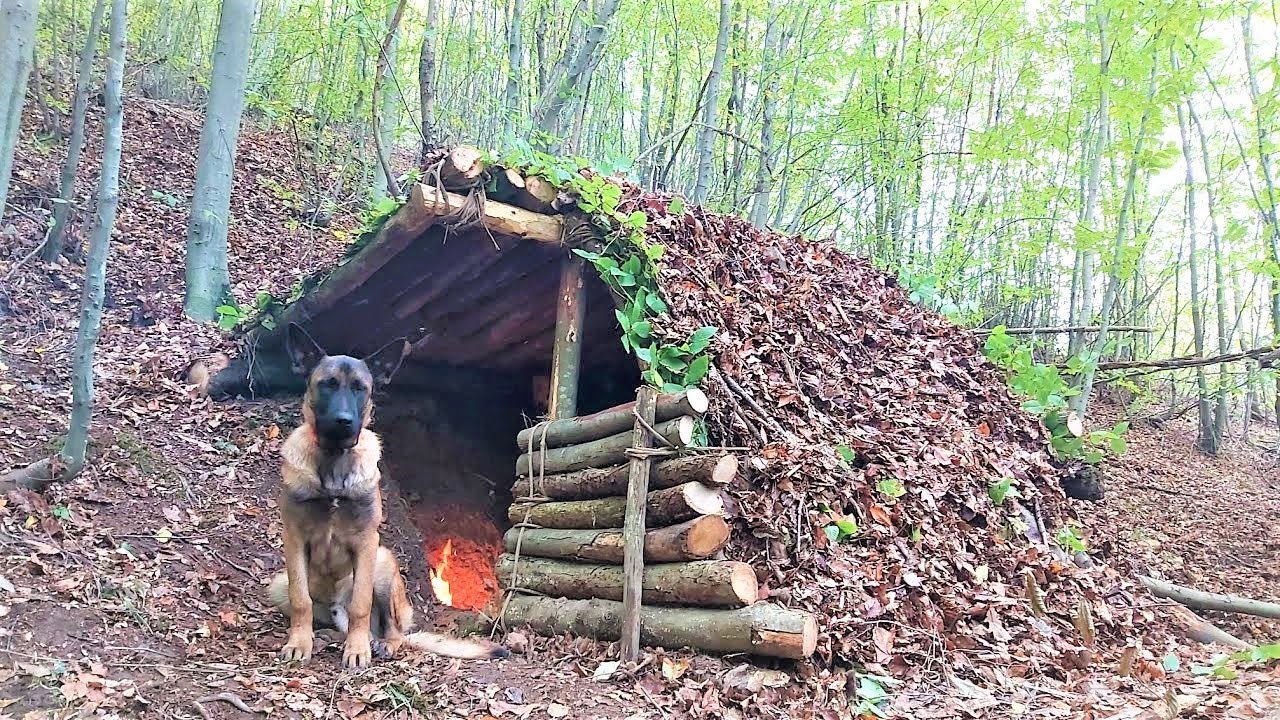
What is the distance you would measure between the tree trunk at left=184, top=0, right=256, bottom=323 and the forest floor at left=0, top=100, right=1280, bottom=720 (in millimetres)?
424

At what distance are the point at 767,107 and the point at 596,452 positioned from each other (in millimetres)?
6901

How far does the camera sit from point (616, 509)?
16.5ft

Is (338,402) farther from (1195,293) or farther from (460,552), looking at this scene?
(1195,293)

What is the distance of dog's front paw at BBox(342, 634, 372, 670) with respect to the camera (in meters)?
4.46

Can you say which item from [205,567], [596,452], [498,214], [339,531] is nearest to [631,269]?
[498,214]

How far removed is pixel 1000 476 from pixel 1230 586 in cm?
403

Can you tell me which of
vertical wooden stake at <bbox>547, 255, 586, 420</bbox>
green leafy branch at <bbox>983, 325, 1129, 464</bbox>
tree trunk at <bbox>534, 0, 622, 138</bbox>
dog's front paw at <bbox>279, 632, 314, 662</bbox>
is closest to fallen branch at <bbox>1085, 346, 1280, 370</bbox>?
green leafy branch at <bbox>983, 325, 1129, 464</bbox>

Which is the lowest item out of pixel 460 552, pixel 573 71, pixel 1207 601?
pixel 460 552

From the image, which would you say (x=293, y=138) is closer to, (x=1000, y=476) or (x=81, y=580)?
(x=81, y=580)

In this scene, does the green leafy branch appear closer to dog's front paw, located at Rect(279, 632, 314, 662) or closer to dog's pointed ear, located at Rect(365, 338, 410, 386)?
dog's pointed ear, located at Rect(365, 338, 410, 386)

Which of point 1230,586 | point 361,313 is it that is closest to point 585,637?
point 361,313

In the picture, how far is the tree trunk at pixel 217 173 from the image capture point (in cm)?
891

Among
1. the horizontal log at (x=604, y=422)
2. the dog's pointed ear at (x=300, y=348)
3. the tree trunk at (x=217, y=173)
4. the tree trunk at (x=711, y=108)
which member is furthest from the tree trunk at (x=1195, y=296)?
the tree trunk at (x=217, y=173)

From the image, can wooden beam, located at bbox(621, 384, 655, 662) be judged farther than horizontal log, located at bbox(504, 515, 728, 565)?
Yes
